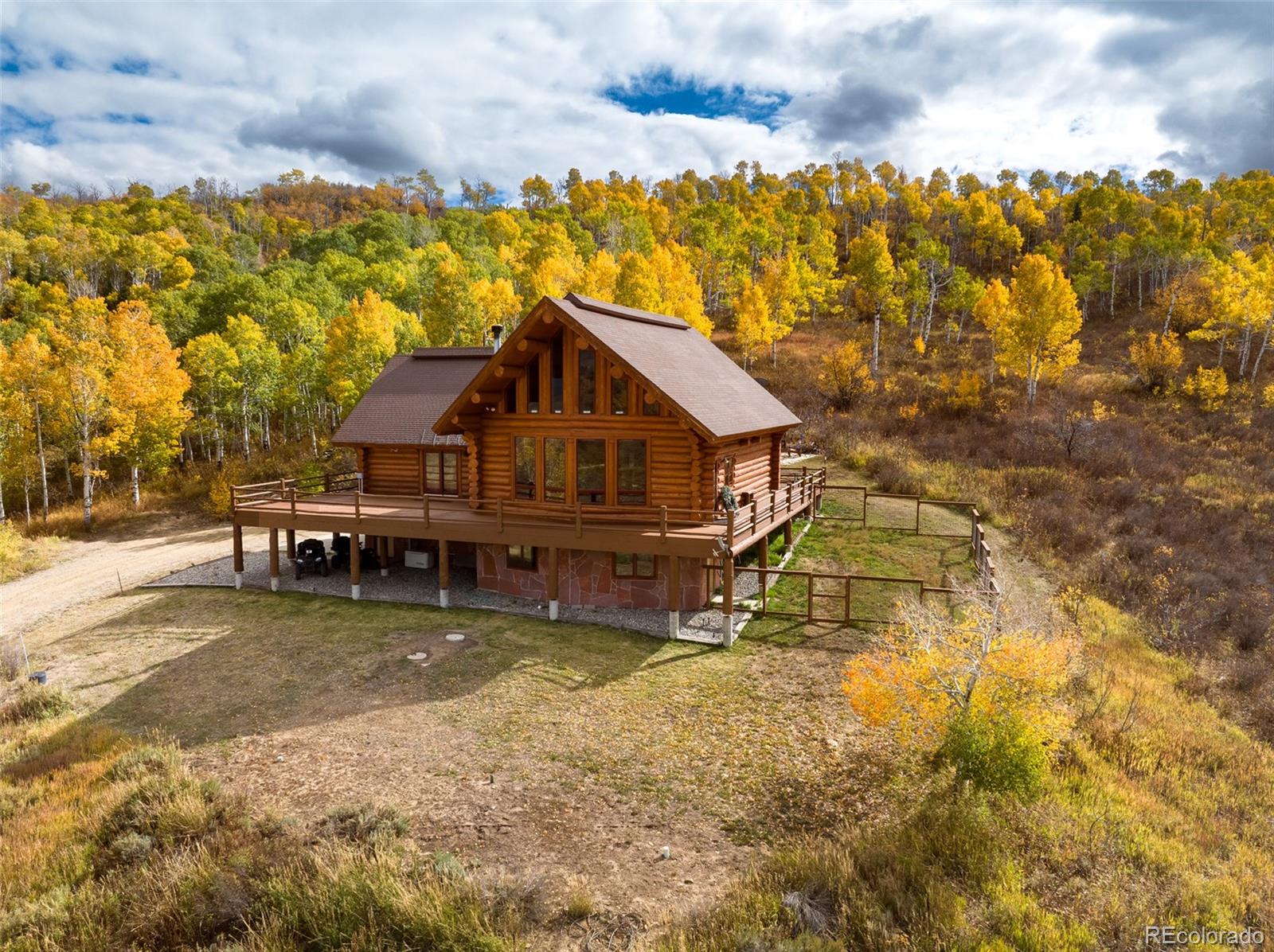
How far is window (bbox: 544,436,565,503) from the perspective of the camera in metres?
17.2

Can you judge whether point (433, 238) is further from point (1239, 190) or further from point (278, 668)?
point (1239, 190)

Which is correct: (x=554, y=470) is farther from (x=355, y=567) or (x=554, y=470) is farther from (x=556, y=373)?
(x=355, y=567)

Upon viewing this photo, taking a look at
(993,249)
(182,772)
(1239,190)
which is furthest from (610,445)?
(1239,190)

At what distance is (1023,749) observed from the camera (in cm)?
847

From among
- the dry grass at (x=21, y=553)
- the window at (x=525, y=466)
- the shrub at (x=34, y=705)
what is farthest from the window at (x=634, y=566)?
the dry grass at (x=21, y=553)

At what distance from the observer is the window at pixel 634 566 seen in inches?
672

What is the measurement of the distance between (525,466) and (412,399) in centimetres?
716

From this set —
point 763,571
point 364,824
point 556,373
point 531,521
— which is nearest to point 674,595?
point 763,571

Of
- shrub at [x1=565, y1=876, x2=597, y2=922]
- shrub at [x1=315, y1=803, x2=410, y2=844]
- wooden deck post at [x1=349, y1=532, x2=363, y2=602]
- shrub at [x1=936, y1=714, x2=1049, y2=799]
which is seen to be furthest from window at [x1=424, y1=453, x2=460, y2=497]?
shrub at [x1=936, y1=714, x2=1049, y2=799]

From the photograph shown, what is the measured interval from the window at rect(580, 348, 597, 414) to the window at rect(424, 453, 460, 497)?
6.34m

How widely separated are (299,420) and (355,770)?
127 feet

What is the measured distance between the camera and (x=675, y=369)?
1762 cm

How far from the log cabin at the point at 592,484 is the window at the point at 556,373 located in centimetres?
3

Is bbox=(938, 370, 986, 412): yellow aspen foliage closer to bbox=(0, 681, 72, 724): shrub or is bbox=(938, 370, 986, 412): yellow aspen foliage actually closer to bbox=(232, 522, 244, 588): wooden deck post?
bbox=(232, 522, 244, 588): wooden deck post
